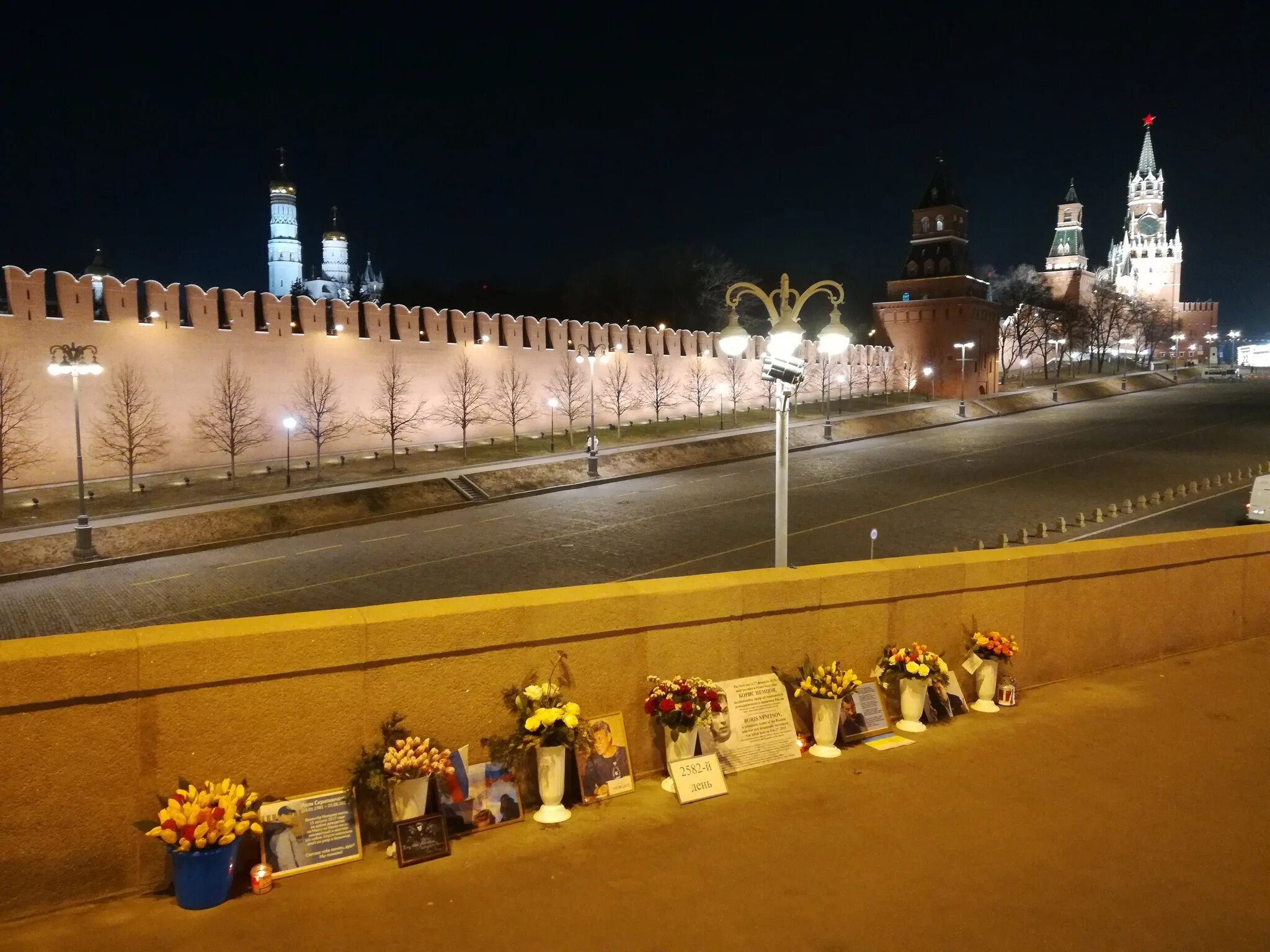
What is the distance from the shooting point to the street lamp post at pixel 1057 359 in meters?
54.2

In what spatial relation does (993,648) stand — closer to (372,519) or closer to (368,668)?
(368,668)

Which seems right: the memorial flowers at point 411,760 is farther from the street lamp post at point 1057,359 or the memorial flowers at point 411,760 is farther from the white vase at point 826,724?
the street lamp post at point 1057,359

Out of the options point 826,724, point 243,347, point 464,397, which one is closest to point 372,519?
point 243,347

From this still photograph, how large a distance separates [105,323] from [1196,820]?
28.4 m

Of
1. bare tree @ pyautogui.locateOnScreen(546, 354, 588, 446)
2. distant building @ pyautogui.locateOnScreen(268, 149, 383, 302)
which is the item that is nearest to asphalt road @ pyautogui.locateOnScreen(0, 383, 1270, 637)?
bare tree @ pyautogui.locateOnScreen(546, 354, 588, 446)

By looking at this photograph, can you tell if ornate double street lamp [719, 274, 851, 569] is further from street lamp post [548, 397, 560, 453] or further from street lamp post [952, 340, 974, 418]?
street lamp post [952, 340, 974, 418]

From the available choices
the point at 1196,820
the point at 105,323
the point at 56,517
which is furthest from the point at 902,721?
the point at 105,323

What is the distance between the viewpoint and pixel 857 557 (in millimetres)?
17281

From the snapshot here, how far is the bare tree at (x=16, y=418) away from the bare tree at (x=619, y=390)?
21.3 m

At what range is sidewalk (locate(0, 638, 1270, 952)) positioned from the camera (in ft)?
11.2

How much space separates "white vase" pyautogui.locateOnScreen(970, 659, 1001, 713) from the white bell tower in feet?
296

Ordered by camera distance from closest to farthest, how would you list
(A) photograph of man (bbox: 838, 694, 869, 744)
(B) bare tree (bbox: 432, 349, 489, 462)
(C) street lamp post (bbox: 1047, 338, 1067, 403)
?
(A) photograph of man (bbox: 838, 694, 869, 744) → (B) bare tree (bbox: 432, 349, 489, 462) → (C) street lamp post (bbox: 1047, 338, 1067, 403)

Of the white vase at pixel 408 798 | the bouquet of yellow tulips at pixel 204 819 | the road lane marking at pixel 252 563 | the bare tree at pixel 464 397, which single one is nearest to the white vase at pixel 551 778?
the white vase at pixel 408 798

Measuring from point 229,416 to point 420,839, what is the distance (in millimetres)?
26635
